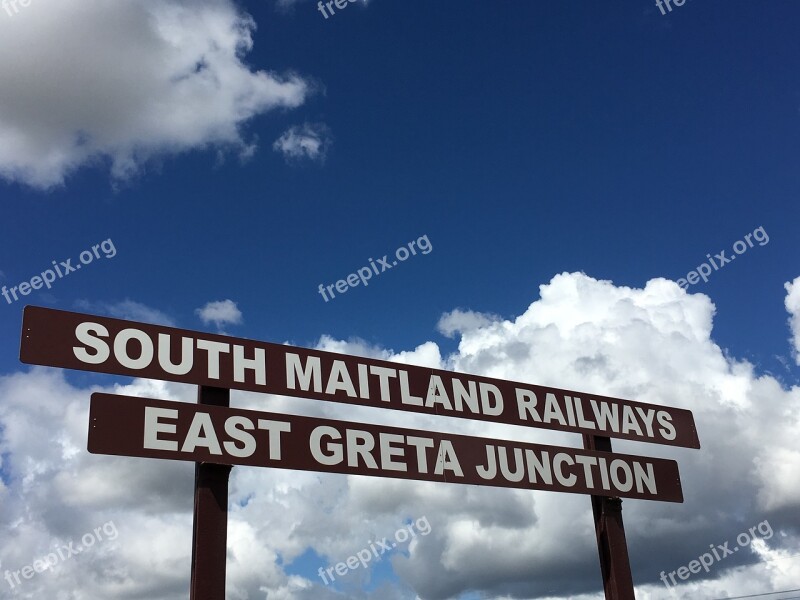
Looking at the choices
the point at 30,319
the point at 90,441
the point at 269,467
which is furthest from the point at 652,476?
the point at 30,319

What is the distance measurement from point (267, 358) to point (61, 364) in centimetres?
221

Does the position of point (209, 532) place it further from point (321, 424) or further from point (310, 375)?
point (310, 375)

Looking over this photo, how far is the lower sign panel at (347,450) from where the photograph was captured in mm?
8258

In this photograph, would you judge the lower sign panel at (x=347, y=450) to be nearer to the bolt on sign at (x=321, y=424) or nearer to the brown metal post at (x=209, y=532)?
the bolt on sign at (x=321, y=424)

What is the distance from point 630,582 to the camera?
11297 millimetres

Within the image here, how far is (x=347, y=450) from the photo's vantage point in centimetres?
933

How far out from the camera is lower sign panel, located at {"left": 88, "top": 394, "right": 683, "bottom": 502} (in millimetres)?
8258

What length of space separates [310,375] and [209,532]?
6.86ft

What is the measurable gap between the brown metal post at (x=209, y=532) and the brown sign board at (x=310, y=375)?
101cm

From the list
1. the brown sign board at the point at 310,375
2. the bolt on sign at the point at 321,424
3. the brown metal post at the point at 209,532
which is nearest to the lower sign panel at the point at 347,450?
the bolt on sign at the point at 321,424

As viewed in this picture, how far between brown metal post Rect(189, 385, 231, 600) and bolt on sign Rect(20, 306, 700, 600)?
0.5 inches

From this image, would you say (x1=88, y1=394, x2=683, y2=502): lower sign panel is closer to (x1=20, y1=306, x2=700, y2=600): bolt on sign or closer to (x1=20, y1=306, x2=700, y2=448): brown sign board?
(x1=20, y1=306, x2=700, y2=600): bolt on sign

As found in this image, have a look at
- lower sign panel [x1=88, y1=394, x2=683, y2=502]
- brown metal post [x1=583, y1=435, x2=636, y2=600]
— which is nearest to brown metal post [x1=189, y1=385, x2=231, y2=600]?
lower sign panel [x1=88, y1=394, x2=683, y2=502]

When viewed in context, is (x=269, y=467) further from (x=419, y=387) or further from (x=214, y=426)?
(x=419, y=387)
